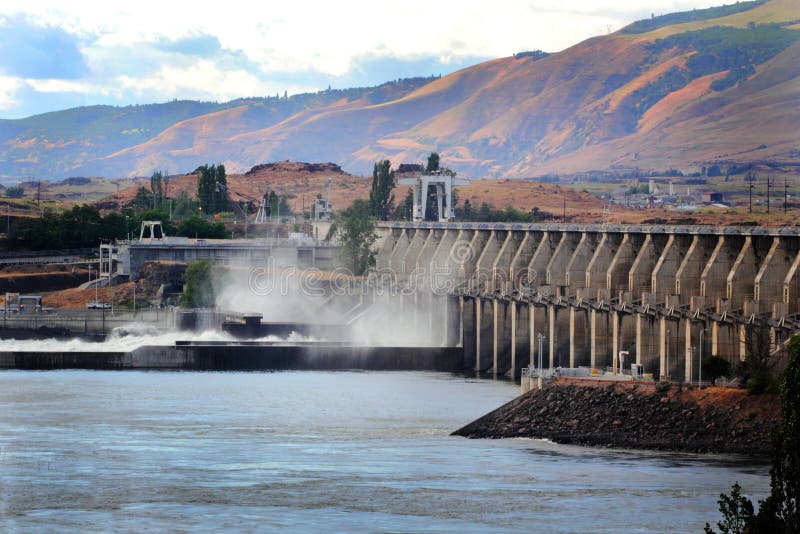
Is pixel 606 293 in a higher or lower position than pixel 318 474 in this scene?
higher

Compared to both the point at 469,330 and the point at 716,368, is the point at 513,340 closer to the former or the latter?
the point at 469,330

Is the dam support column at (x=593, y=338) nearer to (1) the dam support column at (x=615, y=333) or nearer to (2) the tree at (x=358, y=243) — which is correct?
(1) the dam support column at (x=615, y=333)

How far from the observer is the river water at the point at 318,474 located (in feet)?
216

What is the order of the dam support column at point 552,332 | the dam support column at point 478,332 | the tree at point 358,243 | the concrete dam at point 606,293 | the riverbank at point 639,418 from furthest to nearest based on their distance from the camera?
the tree at point 358,243 → the dam support column at point 478,332 → the dam support column at point 552,332 → the concrete dam at point 606,293 → the riverbank at point 639,418

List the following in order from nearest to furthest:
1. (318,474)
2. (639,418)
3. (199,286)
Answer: (318,474) → (639,418) → (199,286)

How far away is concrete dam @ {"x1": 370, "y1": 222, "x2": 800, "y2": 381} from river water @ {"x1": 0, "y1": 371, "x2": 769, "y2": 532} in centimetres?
1210

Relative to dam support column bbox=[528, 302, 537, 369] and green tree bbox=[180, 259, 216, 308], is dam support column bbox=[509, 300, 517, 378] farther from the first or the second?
green tree bbox=[180, 259, 216, 308]

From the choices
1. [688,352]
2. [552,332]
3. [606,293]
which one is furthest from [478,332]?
[688,352]

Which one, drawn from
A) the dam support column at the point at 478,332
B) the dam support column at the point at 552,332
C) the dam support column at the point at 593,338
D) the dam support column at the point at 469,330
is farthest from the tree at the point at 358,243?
the dam support column at the point at 593,338

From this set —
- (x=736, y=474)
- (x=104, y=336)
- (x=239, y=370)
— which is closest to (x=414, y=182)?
(x=104, y=336)

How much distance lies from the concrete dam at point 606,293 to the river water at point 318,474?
12.1m

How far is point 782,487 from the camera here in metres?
50.8

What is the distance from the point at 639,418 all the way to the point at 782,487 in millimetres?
30508

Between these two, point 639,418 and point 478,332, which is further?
point 478,332
